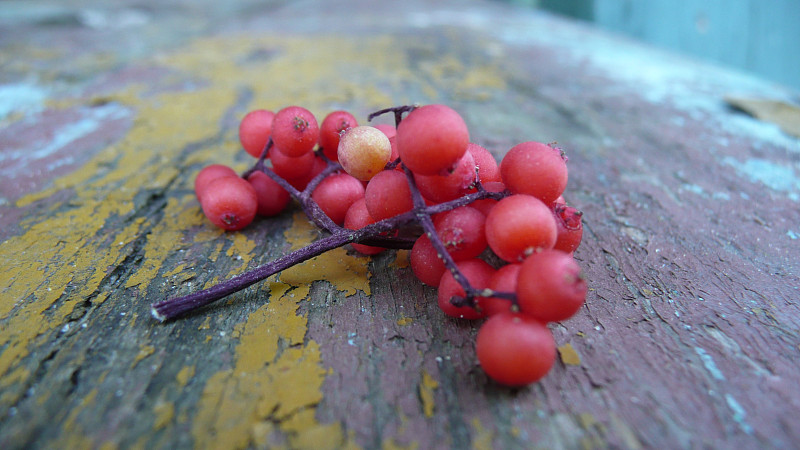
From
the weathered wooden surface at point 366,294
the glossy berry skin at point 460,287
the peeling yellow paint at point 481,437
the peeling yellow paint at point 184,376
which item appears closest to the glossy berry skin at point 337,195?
the weathered wooden surface at point 366,294

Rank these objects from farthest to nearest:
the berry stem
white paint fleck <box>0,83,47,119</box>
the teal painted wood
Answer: the teal painted wood → white paint fleck <box>0,83,47,119</box> → the berry stem

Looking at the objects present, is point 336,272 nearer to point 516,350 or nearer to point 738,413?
point 516,350

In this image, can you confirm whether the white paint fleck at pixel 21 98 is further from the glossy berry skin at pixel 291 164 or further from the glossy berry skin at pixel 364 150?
the glossy berry skin at pixel 364 150

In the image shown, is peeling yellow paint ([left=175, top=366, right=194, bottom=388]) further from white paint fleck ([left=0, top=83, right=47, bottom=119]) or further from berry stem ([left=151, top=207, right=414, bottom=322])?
white paint fleck ([left=0, top=83, right=47, bottom=119])

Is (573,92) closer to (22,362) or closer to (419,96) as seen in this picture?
(419,96)

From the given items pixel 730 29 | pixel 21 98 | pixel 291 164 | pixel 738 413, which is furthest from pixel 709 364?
pixel 730 29

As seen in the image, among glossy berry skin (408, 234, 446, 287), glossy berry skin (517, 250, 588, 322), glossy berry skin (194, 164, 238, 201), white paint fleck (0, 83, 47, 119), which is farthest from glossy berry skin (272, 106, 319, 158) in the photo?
white paint fleck (0, 83, 47, 119)

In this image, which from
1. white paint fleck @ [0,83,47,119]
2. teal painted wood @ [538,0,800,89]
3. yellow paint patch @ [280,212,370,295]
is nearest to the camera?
yellow paint patch @ [280,212,370,295]
